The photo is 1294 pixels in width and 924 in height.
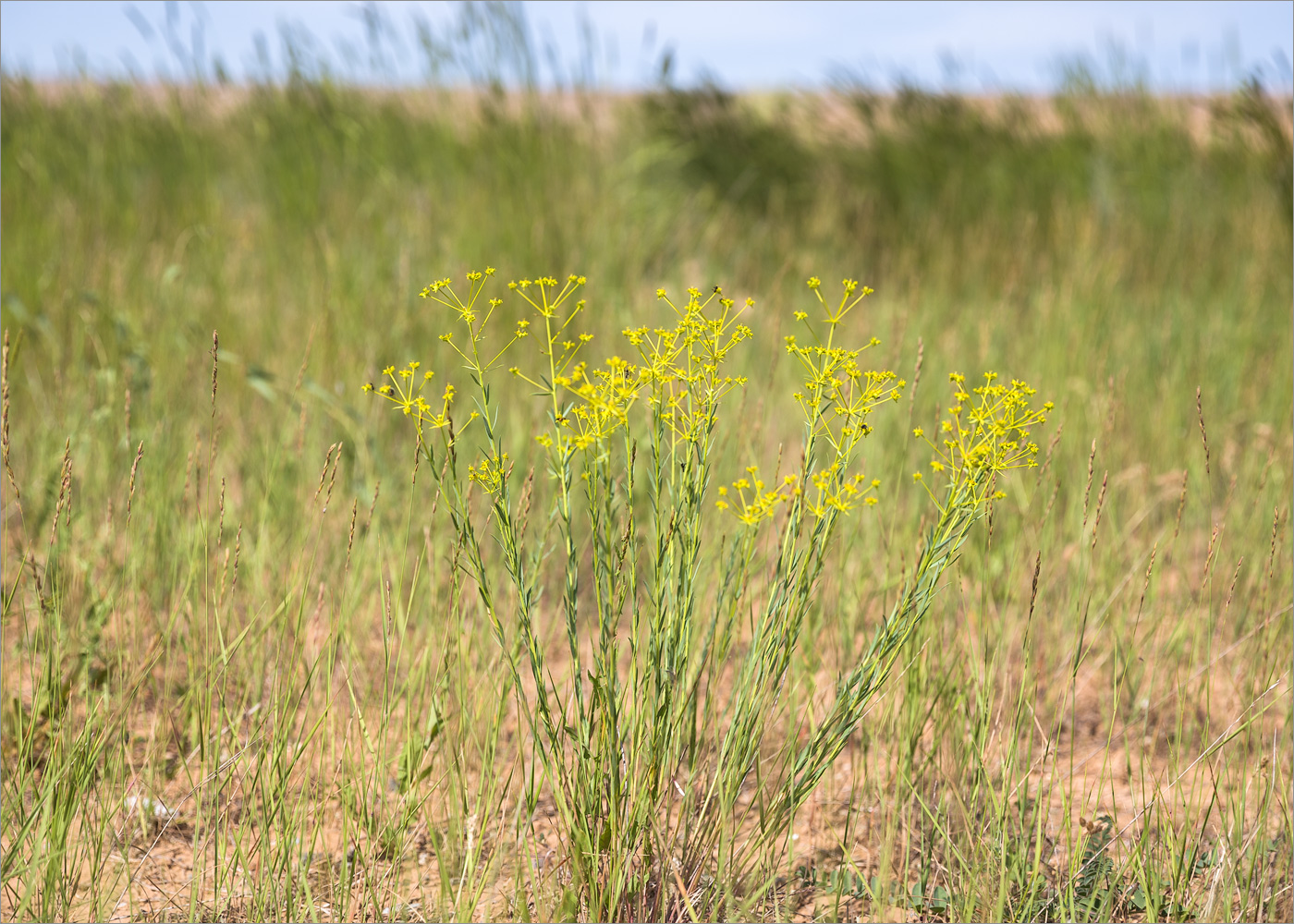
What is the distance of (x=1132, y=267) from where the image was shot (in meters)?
5.06

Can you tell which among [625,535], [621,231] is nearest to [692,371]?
[625,535]

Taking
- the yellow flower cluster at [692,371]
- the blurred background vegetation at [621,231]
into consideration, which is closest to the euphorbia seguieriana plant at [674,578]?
the yellow flower cluster at [692,371]

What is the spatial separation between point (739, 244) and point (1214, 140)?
2.91 m

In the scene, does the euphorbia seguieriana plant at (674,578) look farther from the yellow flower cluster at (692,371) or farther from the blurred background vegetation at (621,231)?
the blurred background vegetation at (621,231)

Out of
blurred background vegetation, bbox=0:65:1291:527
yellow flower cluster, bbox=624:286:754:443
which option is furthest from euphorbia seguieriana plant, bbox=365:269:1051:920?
blurred background vegetation, bbox=0:65:1291:527

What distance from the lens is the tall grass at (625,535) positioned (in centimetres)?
134

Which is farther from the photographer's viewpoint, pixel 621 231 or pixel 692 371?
pixel 621 231

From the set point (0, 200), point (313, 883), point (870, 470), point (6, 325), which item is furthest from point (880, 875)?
point (0, 200)

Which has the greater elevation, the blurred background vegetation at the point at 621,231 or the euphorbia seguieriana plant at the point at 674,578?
the blurred background vegetation at the point at 621,231

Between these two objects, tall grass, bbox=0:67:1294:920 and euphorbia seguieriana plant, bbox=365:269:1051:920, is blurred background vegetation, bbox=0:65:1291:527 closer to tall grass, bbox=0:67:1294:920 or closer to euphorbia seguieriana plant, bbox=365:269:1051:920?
tall grass, bbox=0:67:1294:920

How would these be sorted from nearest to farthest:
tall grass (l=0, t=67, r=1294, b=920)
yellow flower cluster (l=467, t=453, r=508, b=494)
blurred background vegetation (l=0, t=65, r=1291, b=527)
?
yellow flower cluster (l=467, t=453, r=508, b=494) < tall grass (l=0, t=67, r=1294, b=920) < blurred background vegetation (l=0, t=65, r=1291, b=527)

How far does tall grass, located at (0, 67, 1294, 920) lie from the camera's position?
52.8 inches

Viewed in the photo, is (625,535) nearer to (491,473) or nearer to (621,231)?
(491,473)

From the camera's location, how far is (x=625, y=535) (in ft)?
4.22
